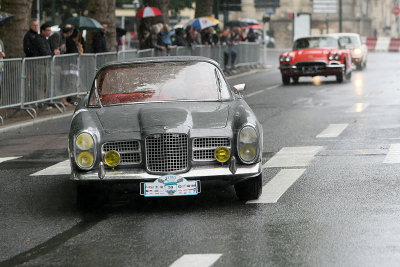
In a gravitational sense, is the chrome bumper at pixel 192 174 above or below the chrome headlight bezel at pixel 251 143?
below

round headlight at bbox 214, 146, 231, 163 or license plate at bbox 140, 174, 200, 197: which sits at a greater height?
round headlight at bbox 214, 146, 231, 163

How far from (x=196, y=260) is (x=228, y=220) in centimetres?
167

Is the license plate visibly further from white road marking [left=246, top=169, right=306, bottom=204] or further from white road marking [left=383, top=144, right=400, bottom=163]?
white road marking [left=383, top=144, right=400, bottom=163]

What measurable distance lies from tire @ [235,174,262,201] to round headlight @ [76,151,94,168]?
4.71 ft

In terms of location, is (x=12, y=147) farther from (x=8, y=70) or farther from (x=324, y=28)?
(x=324, y=28)

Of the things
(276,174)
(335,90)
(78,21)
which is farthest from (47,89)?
(276,174)

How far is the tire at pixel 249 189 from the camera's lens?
9.61 m

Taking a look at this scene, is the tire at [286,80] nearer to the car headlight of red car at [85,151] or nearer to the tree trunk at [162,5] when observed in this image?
the tree trunk at [162,5]

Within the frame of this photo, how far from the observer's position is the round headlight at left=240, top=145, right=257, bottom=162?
30.7ft

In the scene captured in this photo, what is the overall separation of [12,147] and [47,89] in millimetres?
5852

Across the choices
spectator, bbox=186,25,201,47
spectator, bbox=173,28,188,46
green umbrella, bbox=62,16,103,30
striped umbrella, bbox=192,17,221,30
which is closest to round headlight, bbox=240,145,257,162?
green umbrella, bbox=62,16,103,30

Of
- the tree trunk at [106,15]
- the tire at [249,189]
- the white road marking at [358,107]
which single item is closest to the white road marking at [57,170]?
Answer: the tire at [249,189]

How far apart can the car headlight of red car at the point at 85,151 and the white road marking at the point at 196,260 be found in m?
2.24

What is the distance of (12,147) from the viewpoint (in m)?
15.8
